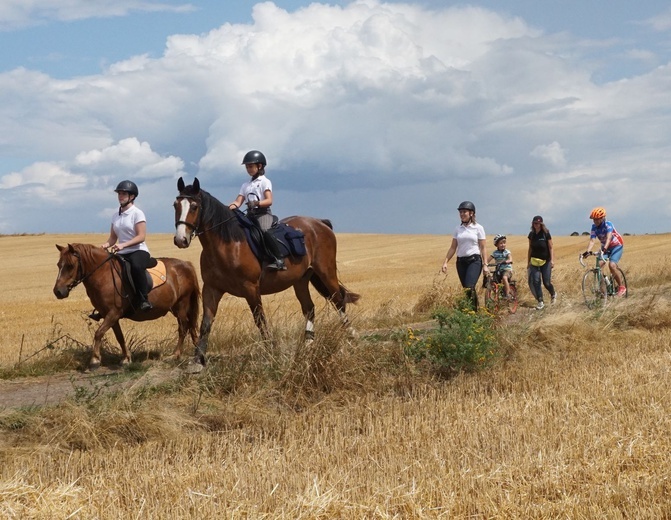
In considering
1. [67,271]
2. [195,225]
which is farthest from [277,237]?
[67,271]

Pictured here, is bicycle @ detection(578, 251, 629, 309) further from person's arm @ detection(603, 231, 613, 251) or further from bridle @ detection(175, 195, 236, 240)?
bridle @ detection(175, 195, 236, 240)

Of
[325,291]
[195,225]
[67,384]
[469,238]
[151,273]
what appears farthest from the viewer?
[469,238]

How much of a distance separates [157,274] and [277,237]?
73.3 inches

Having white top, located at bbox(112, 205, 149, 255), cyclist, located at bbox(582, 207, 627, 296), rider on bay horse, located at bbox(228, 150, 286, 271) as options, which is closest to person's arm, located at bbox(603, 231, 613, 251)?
cyclist, located at bbox(582, 207, 627, 296)

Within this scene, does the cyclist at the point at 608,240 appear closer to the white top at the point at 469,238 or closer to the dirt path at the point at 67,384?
the white top at the point at 469,238

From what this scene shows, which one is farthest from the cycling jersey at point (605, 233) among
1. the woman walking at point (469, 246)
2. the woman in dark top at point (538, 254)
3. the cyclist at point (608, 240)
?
the woman walking at point (469, 246)

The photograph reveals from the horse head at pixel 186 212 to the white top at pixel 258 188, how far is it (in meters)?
0.88

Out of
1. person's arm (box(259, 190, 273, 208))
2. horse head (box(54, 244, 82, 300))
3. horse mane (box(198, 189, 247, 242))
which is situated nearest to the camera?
horse mane (box(198, 189, 247, 242))

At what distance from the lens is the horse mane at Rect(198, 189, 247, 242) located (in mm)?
10805

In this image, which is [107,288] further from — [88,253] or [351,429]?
[351,429]

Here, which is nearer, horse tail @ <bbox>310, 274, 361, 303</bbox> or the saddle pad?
the saddle pad

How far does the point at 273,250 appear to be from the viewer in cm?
1149

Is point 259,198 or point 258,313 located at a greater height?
point 259,198

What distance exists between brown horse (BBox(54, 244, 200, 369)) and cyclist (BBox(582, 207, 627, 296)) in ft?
27.8
